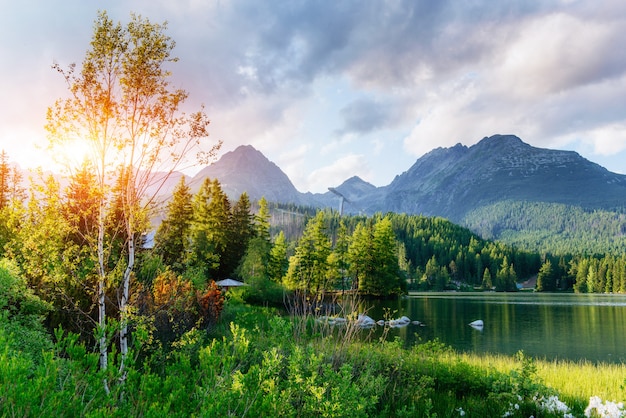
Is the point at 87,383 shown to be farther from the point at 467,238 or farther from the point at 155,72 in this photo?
the point at 467,238

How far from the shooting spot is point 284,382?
4359 mm

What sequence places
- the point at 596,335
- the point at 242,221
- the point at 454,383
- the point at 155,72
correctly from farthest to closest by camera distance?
the point at 242,221 < the point at 596,335 < the point at 454,383 < the point at 155,72

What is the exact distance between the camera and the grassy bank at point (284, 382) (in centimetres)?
287

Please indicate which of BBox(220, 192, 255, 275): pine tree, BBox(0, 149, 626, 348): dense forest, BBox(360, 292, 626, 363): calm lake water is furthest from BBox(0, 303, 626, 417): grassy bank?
BBox(220, 192, 255, 275): pine tree

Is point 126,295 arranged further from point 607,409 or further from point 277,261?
point 277,261

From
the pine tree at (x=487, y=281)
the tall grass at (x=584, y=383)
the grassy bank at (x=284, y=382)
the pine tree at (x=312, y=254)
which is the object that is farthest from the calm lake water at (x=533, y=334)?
the pine tree at (x=487, y=281)

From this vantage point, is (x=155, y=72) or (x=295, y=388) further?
(x=155, y=72)

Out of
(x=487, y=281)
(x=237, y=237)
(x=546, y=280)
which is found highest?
(x=237, y=237)

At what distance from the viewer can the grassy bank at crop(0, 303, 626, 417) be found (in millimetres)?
2865

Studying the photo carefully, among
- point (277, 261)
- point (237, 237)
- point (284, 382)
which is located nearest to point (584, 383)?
point (284, 382)

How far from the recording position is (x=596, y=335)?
83.5ft

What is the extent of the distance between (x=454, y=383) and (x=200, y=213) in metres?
36.0

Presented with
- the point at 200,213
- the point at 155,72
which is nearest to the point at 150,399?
the point at 155,72

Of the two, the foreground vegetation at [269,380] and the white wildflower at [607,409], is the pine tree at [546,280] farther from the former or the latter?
the white wildflower at [607,409]
